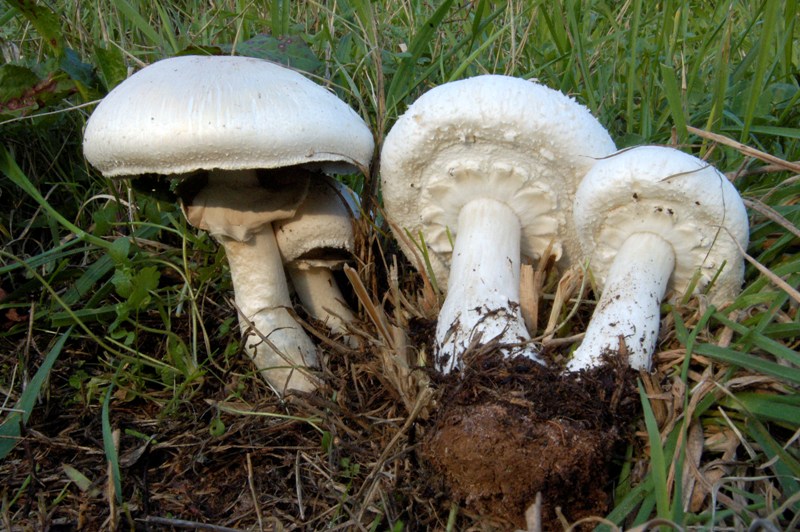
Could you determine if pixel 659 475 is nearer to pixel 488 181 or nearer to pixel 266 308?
pixel 488 181

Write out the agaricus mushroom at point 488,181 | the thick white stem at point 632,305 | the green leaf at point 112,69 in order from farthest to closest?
the green leaf at point 112,69
the agaricus mushroom at point 488,181
the thick white stem at point 632,305

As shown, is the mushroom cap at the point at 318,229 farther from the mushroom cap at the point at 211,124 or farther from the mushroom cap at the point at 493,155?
the mushroom cap at the point at 211,124

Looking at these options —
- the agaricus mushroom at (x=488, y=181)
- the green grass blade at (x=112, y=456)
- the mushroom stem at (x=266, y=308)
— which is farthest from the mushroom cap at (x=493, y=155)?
the green grass blade at (x=112, y=456)

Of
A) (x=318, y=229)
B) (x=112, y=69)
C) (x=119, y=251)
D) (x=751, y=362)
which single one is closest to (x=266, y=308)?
(x=318, y=229)

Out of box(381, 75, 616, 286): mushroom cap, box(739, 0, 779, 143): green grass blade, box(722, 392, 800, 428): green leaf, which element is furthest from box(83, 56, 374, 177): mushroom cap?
box(739, 0, 779, 143): green grass blade

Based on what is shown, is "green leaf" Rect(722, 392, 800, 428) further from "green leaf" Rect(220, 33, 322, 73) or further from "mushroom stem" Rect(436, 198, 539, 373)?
"green leaf" Rect(220, 33, 322, 73)
